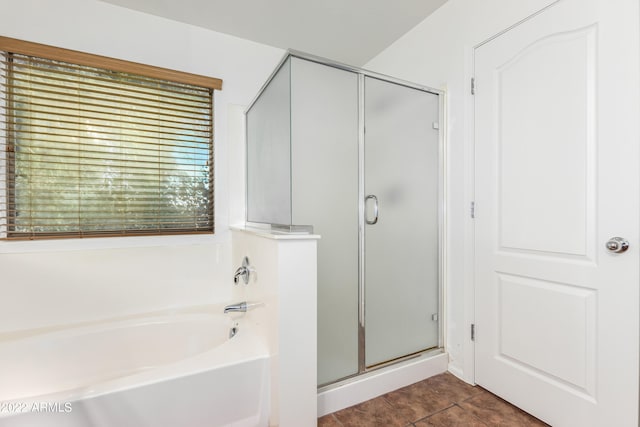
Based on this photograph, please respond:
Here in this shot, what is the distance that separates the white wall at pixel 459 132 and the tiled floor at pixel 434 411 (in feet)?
0.57

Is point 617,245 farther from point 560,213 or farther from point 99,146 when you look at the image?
point 99,146

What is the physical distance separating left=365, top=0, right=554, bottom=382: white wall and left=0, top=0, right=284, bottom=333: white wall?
1.29 metres

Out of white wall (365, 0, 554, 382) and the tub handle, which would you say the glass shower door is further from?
the tub handle

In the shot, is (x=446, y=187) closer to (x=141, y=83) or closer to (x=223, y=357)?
(x=223, y=357)

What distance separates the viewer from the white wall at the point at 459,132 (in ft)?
5.76

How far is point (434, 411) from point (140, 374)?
140 cm

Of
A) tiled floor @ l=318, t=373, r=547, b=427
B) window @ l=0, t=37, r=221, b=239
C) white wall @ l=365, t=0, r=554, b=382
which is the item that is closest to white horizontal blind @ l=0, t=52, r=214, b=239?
window @ l=0, t=37, r=221, b=239

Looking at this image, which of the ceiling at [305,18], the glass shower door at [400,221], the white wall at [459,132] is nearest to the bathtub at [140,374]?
the glass shower door at [400,221]

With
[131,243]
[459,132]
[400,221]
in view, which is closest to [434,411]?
[400,221]

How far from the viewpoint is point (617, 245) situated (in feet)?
3.82

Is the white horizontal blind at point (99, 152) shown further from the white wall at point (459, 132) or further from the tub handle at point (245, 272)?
the white wall at point (459, 132)

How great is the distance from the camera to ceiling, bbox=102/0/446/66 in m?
1.92

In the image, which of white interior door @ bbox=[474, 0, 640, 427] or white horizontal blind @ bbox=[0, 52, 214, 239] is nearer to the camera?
white interior door @ bbox=[474, 0, 640, 427]

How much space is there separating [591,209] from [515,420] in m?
1.07
